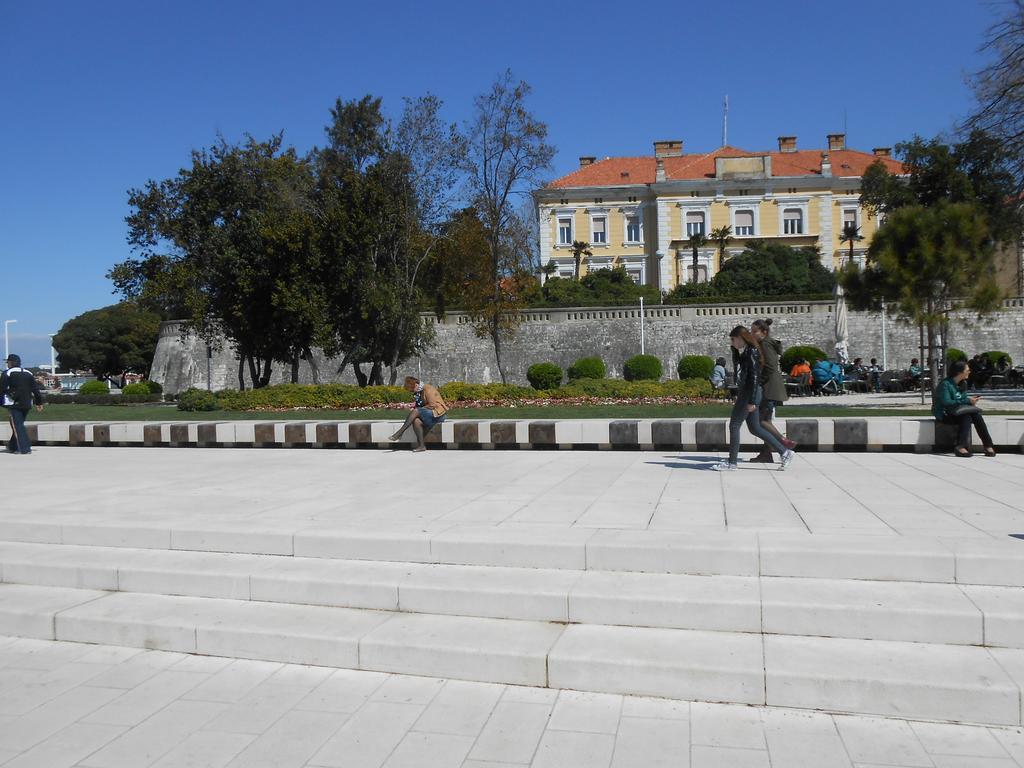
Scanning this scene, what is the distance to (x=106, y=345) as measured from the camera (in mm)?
77500

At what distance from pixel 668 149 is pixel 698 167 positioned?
4.95m

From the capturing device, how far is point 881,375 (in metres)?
30.7

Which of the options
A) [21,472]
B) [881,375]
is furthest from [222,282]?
[881,375]

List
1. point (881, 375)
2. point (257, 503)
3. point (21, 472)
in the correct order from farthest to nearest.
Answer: point (881, 375) < point (21, 472) < point (257, 503)

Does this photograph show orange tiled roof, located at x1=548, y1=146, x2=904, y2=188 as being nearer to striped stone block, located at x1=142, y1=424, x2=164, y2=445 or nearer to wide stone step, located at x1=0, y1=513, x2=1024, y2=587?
striped stone block, located at x1=142, y1=424, x2=164, y2=445

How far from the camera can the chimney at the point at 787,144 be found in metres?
70.8

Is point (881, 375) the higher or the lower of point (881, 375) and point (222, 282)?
→ the lower

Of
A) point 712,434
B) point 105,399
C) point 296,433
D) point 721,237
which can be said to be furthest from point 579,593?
point 721,237

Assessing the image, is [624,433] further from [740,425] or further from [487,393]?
→ [487,393]

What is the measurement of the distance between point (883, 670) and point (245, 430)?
40.5 feet

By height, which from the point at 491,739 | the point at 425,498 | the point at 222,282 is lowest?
the point at 491,739

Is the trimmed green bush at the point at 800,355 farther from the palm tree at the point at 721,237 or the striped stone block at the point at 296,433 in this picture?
the palm tree at the point at 721,237

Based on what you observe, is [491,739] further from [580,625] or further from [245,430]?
[245,430]

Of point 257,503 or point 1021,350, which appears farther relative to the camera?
point 1021,350
